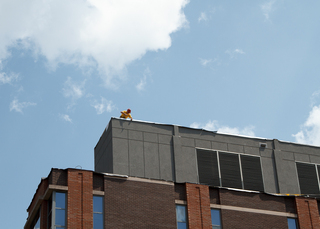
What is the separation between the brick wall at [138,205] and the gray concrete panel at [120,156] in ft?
10.8

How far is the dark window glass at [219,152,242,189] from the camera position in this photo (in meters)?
40.0

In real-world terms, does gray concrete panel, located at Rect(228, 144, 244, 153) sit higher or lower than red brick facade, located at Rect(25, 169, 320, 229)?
higher

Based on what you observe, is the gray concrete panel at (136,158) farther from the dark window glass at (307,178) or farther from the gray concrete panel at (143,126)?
the dark window glass at (307,178)

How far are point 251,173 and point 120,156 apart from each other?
389 inches

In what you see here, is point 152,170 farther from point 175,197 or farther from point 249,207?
point 249,207

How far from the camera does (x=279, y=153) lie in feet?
140

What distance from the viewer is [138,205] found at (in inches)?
1337

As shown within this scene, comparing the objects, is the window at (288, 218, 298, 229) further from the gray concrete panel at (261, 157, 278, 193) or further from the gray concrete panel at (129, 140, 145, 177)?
the gray concrete panel at (129, 140, 145, 177)

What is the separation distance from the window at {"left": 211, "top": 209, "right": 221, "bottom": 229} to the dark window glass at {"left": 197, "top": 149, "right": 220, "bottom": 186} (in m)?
3.53

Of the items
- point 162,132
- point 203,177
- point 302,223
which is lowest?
point 302,223

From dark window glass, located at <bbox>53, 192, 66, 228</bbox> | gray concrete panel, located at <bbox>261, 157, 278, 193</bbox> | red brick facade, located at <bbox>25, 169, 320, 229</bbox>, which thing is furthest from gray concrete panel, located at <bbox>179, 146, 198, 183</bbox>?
dark window glass, located at <bbox>53, 192, 66, 228</bbox>

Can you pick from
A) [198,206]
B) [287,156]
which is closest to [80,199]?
[198,206]

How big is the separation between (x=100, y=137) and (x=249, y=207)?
11941 mm

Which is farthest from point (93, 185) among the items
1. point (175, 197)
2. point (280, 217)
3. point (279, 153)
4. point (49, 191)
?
point (279, 153)
